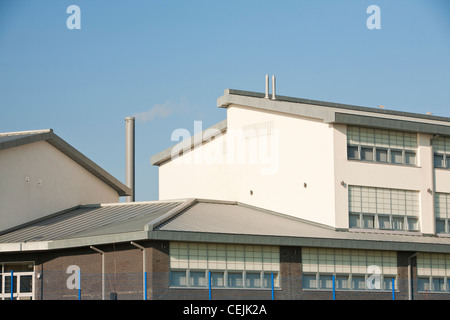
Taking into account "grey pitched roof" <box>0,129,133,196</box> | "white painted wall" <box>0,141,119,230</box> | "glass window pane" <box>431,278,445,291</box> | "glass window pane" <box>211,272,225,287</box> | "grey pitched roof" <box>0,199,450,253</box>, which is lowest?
"glass window pane" <box>431,278,445,291</box>

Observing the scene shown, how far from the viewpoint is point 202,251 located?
116 ft

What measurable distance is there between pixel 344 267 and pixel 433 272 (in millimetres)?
5252

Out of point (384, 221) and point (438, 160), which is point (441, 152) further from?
point (384, 221)

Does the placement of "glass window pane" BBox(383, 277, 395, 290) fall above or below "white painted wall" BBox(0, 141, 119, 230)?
below

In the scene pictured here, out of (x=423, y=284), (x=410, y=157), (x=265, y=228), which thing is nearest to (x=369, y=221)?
(x=423, y=284)

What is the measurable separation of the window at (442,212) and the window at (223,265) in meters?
10.2

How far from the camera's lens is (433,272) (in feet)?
135

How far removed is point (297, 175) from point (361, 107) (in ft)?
26.9

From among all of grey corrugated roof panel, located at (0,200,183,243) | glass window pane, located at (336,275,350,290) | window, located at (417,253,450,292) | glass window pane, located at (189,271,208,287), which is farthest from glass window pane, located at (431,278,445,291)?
grey corrugated roof panel, located at (0,200,183,243)

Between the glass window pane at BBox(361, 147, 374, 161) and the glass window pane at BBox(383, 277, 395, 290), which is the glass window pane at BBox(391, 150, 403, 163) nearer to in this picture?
the glass window pane at BBox(361, 147, 374, 161)

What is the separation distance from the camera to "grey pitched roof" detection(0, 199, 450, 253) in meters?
35.0

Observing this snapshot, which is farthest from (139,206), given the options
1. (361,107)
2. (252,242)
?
(361,107)

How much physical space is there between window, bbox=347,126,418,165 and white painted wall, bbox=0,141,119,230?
15951mm

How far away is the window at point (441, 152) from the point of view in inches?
1702
